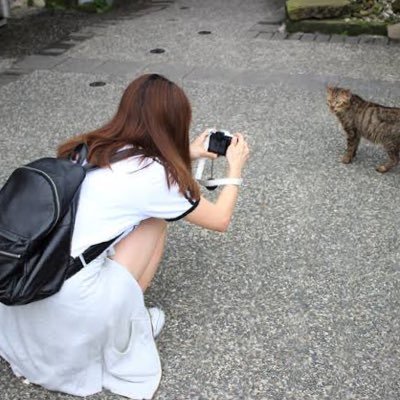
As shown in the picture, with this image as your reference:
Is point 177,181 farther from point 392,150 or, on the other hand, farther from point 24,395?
point 392,150

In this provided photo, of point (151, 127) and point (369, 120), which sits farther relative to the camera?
point (369, 120)

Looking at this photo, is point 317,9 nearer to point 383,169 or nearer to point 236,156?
point 383,169

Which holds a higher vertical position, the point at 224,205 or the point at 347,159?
the point at 224,205

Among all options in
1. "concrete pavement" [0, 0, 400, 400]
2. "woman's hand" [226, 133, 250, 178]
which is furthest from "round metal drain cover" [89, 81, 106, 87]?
"woman's hand" [226, 133, 250, 178]

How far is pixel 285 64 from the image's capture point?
6.49 m

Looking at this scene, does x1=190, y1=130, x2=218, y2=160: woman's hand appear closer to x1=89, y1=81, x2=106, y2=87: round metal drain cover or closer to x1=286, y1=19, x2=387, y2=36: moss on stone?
x1=89, y1=81, x2=106, y2=87: round metal drain cover

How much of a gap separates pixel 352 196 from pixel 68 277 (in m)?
2.34

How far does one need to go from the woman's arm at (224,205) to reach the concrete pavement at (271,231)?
0.60 m

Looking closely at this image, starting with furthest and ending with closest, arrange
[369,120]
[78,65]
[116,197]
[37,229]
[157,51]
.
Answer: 1. [157,51]
2. [78,65]
3. [369,120]
4. [116,197]
5. [37,229]

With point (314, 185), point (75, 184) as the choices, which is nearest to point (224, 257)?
point (314, 185)

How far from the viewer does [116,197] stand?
1.93 m

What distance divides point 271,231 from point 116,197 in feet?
5.17

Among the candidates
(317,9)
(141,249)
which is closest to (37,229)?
(141,249)

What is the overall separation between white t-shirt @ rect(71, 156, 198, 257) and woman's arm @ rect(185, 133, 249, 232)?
0.69 feet
